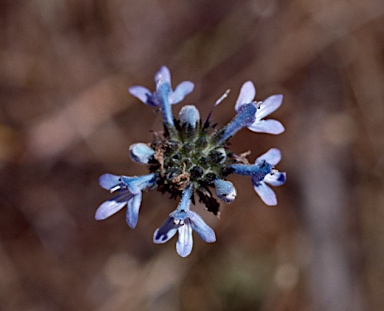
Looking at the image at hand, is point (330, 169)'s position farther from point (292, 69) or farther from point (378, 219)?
point (292, 69)

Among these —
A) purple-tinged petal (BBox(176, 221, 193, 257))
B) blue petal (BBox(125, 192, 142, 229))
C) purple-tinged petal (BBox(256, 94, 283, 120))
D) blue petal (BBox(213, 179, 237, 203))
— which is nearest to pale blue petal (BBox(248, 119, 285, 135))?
purple-tinged petal (BBox(256, 94, 283, 120))

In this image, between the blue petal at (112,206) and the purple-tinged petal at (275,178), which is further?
the purple-tinged petal at (275,178)

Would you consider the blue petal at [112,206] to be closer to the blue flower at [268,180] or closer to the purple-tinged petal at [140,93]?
the purple-tinged petal at [140,93]

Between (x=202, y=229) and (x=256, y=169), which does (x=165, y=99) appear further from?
(x=202, y=229)

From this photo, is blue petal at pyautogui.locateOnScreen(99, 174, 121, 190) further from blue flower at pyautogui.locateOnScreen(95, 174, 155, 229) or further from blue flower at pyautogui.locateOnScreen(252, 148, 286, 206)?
blue flower at pyautogui.locateOnScreen(252, 148, 286, 206)

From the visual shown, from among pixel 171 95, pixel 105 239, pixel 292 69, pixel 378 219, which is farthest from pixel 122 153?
pixel 378 219

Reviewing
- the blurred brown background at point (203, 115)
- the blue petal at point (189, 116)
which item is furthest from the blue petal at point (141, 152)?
the blurred brown background at point (203, 115)
